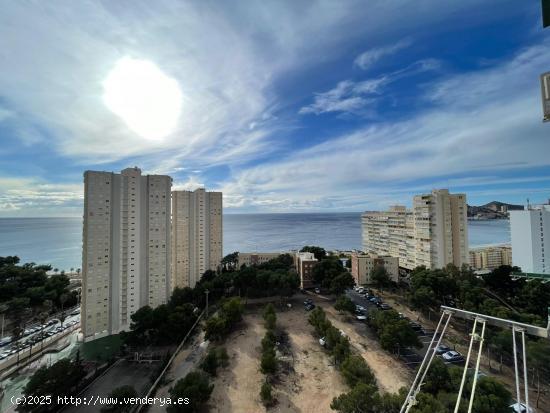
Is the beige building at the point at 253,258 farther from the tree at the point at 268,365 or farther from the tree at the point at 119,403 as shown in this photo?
the tree at the point at 119,403

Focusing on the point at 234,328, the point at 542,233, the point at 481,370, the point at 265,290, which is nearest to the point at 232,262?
the point at 265,290

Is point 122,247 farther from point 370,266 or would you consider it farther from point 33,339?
point 370,266

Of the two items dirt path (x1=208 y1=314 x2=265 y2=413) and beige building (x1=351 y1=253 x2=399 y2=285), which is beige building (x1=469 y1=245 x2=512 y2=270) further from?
dirt path (x1=208 y1=314 x2=265 y2=413)

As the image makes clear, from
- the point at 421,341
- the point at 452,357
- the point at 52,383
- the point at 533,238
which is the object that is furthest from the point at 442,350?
the point at 533,238

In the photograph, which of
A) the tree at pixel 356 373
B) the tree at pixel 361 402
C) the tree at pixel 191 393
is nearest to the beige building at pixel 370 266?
the tree at pixel 356 373

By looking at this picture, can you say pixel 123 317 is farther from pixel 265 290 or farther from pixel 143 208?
pixel 265 290
